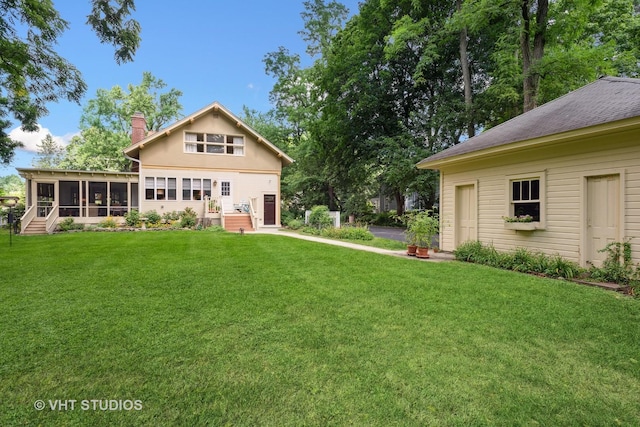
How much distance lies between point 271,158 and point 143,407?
58.2 feet

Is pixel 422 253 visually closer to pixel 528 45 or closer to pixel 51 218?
pixel 528 45

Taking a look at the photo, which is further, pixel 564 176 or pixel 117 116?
pixel 117 116

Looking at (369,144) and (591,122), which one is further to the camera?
(369,144)

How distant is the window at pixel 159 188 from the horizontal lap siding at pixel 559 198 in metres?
14.8

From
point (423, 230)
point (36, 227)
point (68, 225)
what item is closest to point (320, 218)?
point (423, 230)

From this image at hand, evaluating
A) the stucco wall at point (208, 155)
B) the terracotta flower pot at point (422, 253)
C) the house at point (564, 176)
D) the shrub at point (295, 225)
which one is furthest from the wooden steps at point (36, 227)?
the house at point (564, 176)

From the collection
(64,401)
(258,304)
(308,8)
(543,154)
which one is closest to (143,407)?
(64,401)

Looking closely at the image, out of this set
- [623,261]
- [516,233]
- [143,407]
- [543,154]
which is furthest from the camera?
[516,233]

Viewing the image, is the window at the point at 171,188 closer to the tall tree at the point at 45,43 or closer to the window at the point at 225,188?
the window at the point at 225,188

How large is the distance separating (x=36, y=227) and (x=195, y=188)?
7.17 metres

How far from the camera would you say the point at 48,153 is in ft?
153

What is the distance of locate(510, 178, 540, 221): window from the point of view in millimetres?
7148

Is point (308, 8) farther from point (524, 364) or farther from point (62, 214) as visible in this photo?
point (524, 364)

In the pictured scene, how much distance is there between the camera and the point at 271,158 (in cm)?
1906
